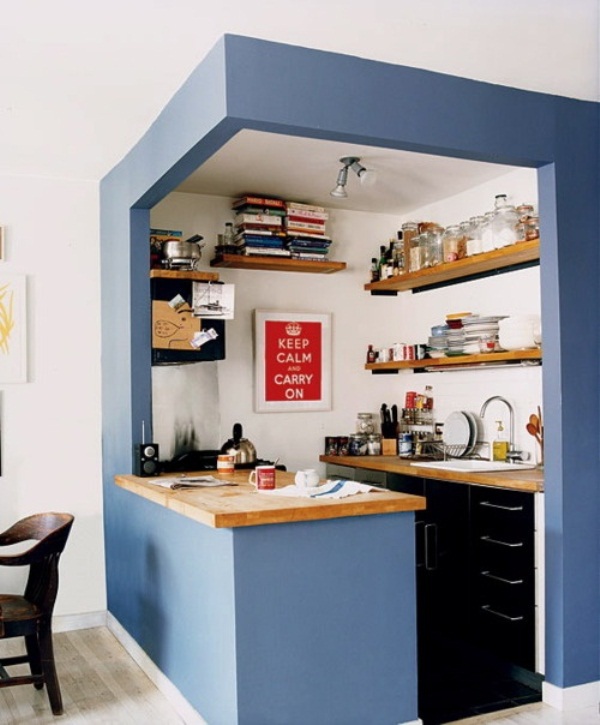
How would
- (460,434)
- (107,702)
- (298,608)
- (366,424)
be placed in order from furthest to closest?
1. (366,424)
2. (460,434)
3. (107,702)
4. (298,608)

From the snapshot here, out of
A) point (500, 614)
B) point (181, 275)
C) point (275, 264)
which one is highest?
point (275, 264)

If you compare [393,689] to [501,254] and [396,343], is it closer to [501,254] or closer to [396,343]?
[501,254]

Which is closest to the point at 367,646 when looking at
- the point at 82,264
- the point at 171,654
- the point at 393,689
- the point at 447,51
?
the point at 393,689

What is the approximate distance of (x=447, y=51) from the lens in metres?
3.14

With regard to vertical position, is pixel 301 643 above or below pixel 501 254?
below

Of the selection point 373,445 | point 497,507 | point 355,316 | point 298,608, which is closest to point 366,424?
point 373,445

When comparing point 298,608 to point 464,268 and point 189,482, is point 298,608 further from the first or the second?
point 464,268

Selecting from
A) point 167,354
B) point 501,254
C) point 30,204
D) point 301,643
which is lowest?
point 301,643

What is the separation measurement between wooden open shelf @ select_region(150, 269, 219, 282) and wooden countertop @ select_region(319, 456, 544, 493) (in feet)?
4.91

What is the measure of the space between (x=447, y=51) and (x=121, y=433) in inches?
104

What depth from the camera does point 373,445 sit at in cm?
543

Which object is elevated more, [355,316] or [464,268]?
[464,268]

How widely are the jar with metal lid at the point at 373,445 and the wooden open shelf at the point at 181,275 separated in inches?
62.9

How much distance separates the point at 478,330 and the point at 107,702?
9.15 feet
